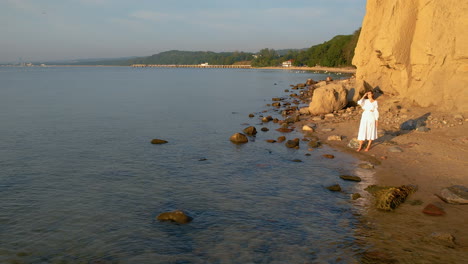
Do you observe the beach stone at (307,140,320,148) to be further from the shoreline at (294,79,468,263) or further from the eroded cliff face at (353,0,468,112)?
the eroded cliff face at (353,0,468,112)

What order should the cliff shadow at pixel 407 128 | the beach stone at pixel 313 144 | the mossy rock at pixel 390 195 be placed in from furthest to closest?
the beach stone at pixel 313 144, the cliff shadow at pixel 407 128, the mossy rock at pixel 390 195

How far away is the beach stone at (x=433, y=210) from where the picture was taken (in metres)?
9.57

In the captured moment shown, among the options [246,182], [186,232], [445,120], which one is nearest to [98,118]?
[246,182]

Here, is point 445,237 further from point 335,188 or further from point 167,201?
point 167,201

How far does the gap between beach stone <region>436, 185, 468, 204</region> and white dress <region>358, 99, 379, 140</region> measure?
4.59 meters

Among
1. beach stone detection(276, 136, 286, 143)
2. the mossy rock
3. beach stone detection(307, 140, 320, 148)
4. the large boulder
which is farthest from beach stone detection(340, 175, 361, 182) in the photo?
the large boulder

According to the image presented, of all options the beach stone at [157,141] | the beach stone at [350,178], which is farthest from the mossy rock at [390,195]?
the beach stone at [157,141]

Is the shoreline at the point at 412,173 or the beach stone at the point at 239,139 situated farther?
the beach stone at the point at 239,139

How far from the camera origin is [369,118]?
1484cm

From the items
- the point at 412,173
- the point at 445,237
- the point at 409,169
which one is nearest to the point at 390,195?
the point at 445,237

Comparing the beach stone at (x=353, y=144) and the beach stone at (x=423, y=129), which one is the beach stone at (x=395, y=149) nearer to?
the beach stone at (x=353, y=144)

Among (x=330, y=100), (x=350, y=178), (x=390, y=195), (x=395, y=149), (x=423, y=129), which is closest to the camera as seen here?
(x=390, y=195)

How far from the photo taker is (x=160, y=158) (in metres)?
15.7

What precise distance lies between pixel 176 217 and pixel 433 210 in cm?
673
